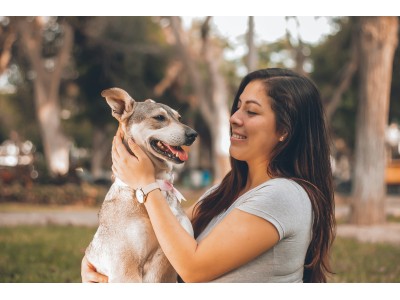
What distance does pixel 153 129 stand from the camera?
8.05 feet

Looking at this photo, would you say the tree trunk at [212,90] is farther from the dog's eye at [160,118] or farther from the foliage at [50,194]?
the dog's eye at [160,118]

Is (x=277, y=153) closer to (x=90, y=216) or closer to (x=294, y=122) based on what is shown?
(x=294, y=122)

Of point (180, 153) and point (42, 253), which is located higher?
point (180, 153)

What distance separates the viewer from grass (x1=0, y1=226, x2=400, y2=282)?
5.98 m

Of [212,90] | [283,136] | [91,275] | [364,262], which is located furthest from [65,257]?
[212,90]

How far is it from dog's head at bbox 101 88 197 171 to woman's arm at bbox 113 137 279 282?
10 cm

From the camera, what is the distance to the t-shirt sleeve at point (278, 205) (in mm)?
2271

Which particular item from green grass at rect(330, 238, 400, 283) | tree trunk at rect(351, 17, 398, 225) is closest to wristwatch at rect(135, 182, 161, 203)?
green grass at rect(330, 238, 400, 283)

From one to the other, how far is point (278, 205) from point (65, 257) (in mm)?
5439

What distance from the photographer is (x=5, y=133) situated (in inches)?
1362

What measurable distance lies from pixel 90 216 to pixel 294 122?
36.9 ft

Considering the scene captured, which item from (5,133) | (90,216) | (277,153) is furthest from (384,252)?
(5,133)

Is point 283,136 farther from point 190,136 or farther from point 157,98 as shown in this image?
point 157,98

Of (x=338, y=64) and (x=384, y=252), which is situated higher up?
(x=338, y=64)
